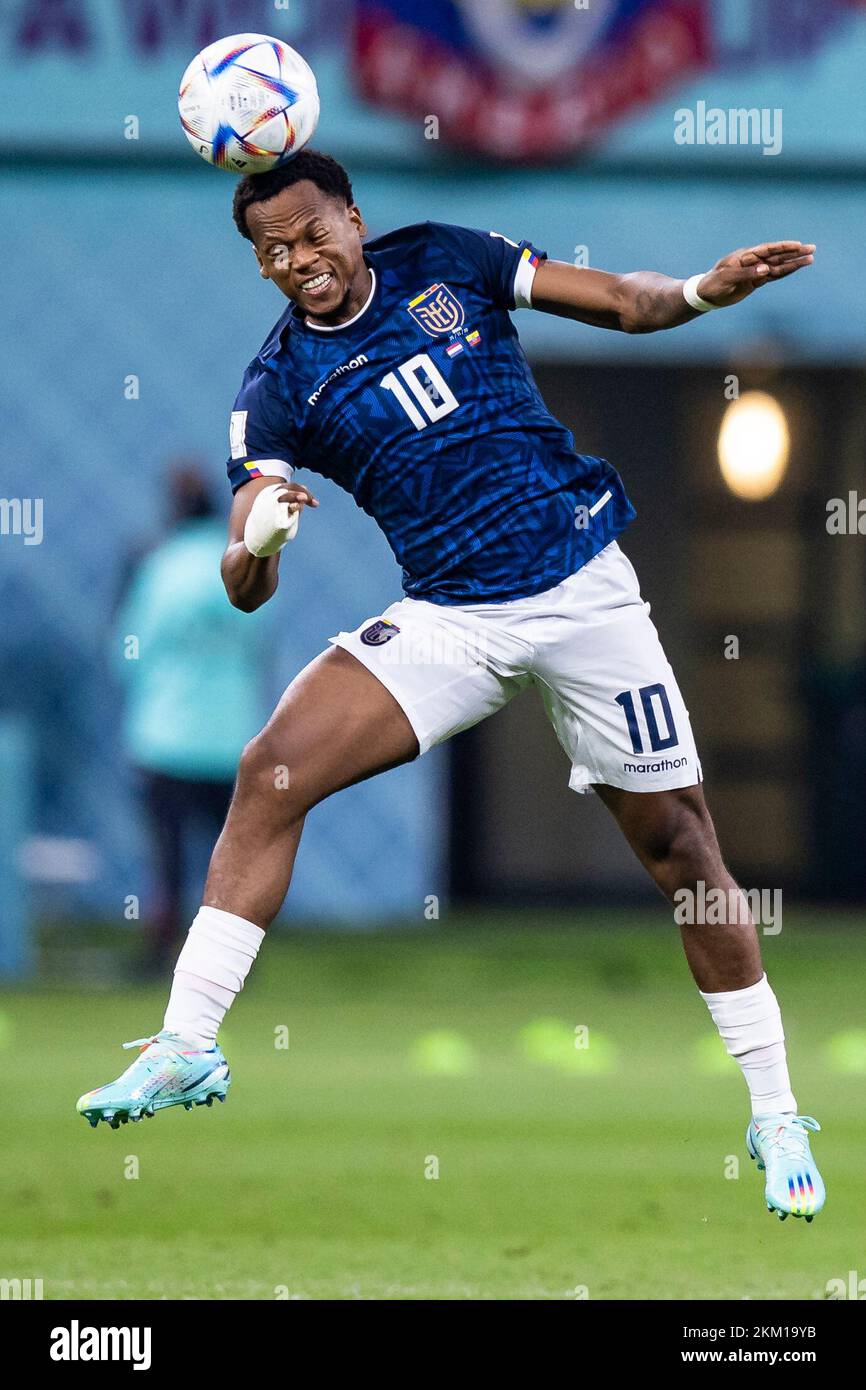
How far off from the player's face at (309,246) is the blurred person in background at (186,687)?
17.3ft

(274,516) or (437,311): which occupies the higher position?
(437,311)

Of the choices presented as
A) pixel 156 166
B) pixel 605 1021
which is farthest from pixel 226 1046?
pixel 156 166

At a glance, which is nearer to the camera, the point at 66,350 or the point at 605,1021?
the point at 605,1021

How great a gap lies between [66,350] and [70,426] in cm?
46

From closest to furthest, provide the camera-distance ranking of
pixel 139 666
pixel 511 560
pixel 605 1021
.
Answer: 1. pixel 511 560
2. pixel 605 1021
3. pixel 139 666

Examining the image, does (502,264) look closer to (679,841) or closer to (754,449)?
(679,841)

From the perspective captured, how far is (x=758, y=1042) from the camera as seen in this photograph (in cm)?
564

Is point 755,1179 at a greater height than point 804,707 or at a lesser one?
lesser

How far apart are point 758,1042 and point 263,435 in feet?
6.52

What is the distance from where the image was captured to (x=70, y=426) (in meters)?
13.3

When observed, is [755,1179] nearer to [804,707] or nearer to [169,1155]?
[169,1155]
